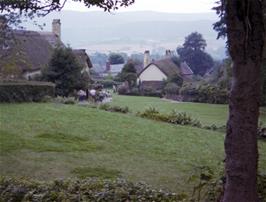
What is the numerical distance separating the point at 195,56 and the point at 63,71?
51.2 m

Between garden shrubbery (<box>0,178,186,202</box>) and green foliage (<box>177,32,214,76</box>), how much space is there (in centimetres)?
7876

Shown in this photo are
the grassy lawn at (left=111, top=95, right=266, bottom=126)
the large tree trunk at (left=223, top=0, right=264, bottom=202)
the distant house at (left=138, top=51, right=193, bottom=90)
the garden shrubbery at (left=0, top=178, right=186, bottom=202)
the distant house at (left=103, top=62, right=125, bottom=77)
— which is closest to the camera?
the large tree trunk at (left=223, top=0, right=264, bottom=202)

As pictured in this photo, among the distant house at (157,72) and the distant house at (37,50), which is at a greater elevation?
the distant house at (37,50)

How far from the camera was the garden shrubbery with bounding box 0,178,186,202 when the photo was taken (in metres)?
6.07

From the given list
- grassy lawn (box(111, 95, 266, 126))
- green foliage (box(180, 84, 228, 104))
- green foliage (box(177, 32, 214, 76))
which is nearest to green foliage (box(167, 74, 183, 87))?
green foliage (box(180, 84, 228, 104))

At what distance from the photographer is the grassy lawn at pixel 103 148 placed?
11.7 meters

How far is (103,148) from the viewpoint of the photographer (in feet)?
50.3

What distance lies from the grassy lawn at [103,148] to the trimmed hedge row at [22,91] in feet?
14.5

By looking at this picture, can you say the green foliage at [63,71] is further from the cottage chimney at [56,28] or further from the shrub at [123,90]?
the shrub at [123,90]

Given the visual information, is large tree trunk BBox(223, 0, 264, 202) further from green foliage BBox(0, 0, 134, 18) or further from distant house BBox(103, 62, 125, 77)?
distant house BBox(103, 62, 125, 77)

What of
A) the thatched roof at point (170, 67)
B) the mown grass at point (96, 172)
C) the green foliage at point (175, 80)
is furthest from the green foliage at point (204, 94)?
the mown grass at point (96, 172)

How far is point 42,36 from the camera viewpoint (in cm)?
5347

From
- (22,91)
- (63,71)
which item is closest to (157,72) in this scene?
(63,71)

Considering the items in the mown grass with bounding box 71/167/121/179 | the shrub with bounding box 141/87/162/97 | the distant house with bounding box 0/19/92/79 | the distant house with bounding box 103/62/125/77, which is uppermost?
the distant house with bounding box 0/19/92/79
